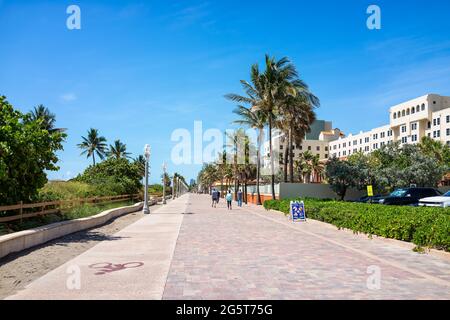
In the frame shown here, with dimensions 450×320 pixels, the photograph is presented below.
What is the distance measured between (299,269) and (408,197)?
19548 millimetres

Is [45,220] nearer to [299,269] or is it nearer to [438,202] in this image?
[299,269]

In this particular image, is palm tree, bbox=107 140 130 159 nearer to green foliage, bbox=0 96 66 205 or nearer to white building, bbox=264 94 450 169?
white building, bbox=264 94 450 169

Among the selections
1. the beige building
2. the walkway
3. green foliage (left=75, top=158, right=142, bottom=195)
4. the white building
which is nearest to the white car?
Result: the walkway

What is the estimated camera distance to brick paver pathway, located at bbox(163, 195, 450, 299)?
6363mm

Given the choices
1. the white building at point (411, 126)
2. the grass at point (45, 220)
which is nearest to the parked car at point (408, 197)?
the grass at point (45, 220)

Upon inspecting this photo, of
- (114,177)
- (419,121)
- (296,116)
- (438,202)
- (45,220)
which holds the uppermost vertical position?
(419,121)

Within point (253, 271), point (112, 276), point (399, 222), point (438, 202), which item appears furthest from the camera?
point (438, 202)

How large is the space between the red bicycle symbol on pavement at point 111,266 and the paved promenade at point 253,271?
0.06 meters

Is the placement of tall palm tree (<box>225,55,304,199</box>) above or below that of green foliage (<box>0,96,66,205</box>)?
above

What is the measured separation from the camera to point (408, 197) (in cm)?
2505

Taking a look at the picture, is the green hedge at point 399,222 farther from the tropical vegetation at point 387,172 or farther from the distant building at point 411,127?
the distant building at point 411,127

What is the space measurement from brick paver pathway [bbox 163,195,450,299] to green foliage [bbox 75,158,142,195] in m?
23.5

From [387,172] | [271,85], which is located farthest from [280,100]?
[387,172]
